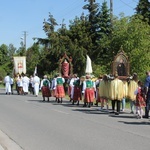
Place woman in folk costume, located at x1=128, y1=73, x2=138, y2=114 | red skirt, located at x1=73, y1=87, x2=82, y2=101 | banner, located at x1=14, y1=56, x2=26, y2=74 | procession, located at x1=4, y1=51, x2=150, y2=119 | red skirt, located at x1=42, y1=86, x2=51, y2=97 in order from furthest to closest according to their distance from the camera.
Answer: banner, located at x1=14, y1=56, x2=26, y2=74 → red skirt, located at x1=42, y1=86, x2=51, y2=97 → red skirt, located at x1=73, y1=87, x2=82, y2=101 → woman in folk costume, located at x1=128, y1=73, x2=138, y2=114 → procession, located at x1=4, y1=51, x2=150, y2=119

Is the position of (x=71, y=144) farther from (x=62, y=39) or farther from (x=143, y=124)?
(x=62, y=39)

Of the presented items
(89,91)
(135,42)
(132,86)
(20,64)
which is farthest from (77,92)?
(20,64)

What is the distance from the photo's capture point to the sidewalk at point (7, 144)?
970 cm

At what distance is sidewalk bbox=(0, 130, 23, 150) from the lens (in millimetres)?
9703

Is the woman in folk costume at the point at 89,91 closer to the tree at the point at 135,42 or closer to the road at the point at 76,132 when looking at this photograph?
the road at the point at 76,132

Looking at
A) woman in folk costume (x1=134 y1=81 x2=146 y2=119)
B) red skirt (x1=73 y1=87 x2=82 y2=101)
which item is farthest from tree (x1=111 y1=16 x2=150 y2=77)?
woman in folk costume (x1=134 y1=81 x2=146 y2=119)

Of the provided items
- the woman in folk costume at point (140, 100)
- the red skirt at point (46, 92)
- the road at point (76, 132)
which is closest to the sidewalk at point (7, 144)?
the road at point (76, 132)

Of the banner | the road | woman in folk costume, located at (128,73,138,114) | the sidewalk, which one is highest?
the banner

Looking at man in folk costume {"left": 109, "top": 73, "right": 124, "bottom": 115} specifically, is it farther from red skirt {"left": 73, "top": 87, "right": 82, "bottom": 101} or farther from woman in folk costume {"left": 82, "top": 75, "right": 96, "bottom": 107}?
red skirt {"left": 73, "top": 87, "right": 82, "bottom": 101}

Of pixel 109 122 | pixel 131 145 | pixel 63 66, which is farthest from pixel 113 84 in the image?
pixel 63 66

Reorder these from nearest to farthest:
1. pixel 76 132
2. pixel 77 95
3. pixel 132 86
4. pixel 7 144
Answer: pixel 7 144 < pixel 76 132 < pixel 132 86 < pixel 77 95

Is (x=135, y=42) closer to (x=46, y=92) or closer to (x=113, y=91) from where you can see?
(x=46, y=92)

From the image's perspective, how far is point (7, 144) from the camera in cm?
1027

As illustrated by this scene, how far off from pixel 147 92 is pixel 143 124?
188cm
